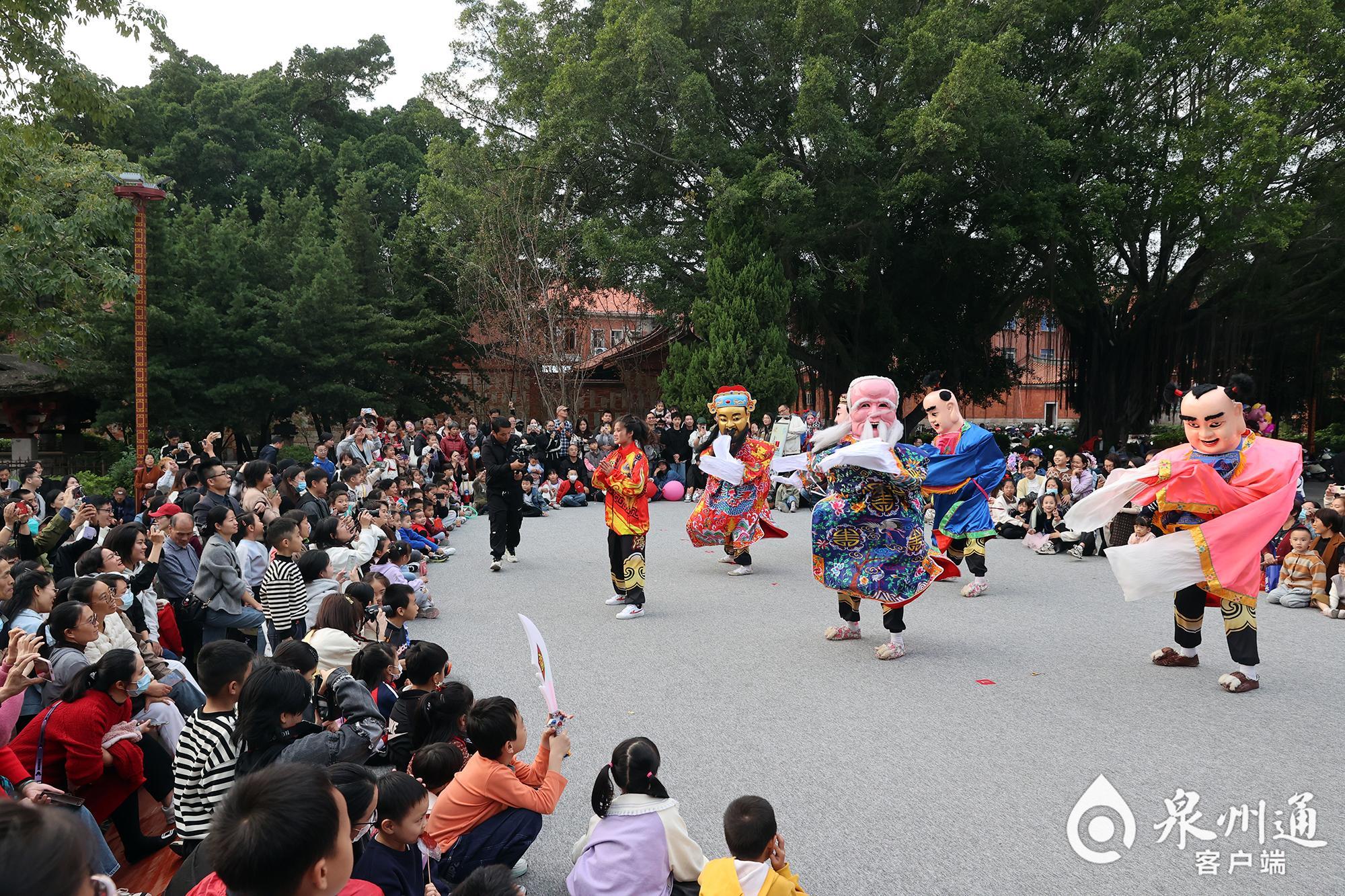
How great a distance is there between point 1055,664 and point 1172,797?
1.95 m

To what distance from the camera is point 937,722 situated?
15.3ft

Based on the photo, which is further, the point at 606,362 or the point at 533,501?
the point at 606,362

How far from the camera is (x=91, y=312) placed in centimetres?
1344

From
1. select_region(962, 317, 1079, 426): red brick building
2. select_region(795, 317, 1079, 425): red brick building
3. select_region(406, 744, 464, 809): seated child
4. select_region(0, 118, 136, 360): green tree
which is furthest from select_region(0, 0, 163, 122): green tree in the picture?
select_region(962, 317, 1079, 426): red brick building

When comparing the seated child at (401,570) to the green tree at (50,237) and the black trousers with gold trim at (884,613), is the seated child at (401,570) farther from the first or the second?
the green tree at (50,237)

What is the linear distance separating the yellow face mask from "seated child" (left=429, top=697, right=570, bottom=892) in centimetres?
572

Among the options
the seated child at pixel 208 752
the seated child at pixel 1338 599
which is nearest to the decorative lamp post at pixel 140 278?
the seated child at pixel 208 752

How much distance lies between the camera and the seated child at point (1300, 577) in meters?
7.26

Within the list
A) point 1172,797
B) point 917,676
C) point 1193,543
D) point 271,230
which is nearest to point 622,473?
point 917,676

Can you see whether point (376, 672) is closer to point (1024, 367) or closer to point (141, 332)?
point (141, 332)

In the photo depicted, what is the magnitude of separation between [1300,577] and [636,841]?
22.7 ft

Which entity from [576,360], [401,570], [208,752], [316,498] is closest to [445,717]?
[208,752]

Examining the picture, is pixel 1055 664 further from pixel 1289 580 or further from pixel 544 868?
pixel 544 868

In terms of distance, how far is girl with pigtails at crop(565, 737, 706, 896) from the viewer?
2699 millimetres
